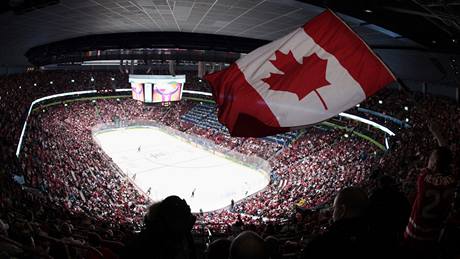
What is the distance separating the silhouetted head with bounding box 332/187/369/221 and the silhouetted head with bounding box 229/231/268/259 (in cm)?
56

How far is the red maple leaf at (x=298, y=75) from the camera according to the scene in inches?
207

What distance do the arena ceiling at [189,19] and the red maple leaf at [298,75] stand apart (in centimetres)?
385

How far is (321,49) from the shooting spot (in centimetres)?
540

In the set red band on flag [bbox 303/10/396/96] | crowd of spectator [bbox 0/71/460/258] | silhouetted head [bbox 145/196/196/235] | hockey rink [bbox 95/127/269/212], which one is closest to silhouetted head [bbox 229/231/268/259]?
crowd of spectator [bbox 0/71/460/258]

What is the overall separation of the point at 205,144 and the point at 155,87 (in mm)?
7290

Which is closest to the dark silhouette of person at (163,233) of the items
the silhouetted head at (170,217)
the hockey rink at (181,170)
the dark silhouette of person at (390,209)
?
the silhouetted head at (170,217)

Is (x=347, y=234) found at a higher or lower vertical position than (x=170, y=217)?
lower

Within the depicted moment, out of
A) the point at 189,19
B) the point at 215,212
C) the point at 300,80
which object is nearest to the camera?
the point at 300,80

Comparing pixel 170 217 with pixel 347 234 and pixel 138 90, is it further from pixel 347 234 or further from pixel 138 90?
pixel 138 90

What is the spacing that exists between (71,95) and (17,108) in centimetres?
2559

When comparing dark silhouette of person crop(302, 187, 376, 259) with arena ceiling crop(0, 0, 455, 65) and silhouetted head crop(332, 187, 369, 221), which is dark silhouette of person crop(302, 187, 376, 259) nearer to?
silhouetted head crop(332, 187, 369, 221)

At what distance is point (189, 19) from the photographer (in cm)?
1462

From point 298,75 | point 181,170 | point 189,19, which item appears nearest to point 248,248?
point 298,75

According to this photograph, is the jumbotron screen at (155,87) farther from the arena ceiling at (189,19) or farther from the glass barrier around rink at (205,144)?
the arena ceiling at (189,19)
